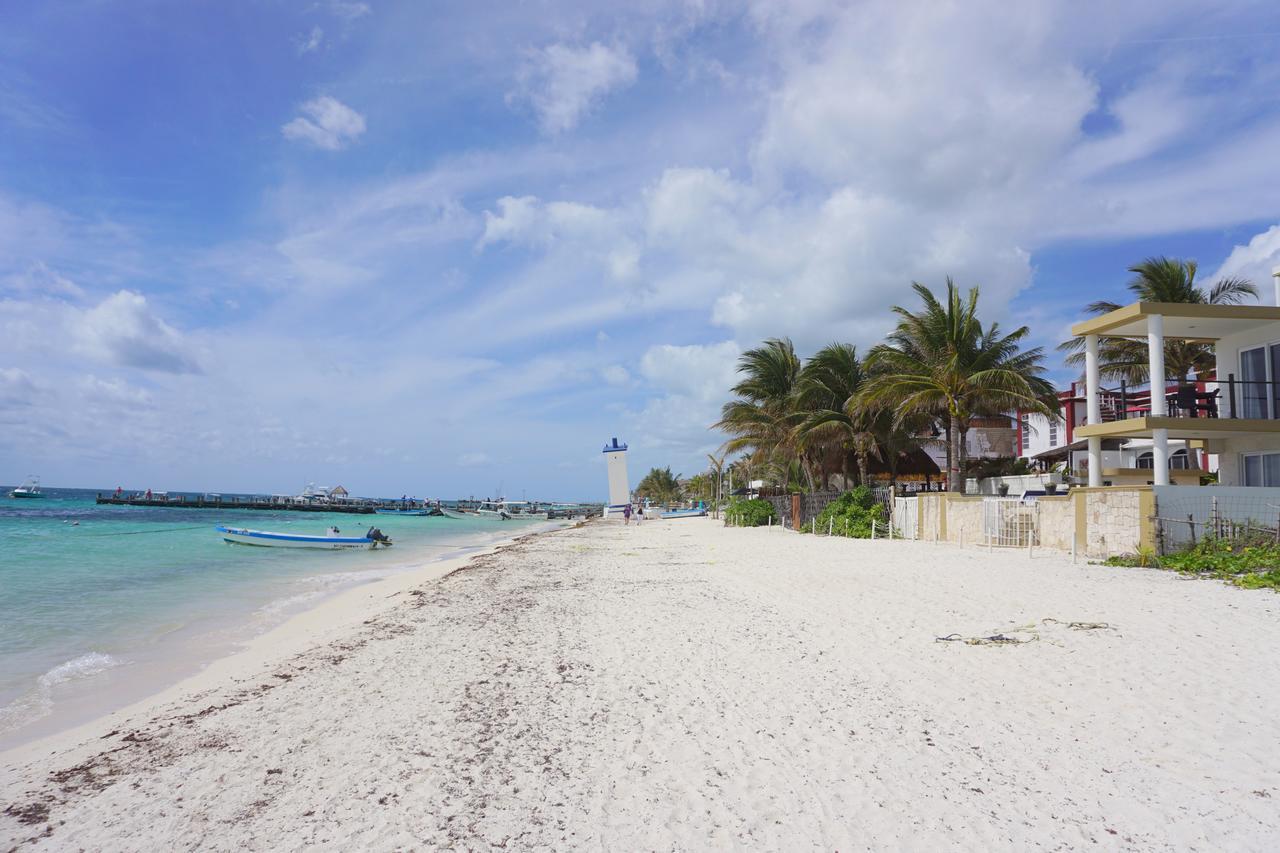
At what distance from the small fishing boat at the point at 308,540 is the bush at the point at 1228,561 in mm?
27015

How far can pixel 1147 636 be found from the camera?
7422 millimetres

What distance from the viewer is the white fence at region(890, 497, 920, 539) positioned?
1983 cm

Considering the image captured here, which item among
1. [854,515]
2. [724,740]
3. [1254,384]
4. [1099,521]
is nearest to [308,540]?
[854,515]

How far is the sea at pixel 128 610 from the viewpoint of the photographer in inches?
324

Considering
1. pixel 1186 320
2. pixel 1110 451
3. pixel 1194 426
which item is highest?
pixel 1186 320

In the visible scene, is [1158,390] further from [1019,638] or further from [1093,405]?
[1019,638]

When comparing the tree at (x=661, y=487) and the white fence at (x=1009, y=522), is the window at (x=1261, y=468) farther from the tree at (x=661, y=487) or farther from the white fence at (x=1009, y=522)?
the tree at (x=661, y=487)

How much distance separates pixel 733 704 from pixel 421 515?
270ft

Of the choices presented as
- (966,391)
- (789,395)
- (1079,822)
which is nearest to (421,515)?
(789,395)

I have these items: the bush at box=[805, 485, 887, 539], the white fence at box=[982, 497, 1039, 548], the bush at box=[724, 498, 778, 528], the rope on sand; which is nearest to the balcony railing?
the white fence at box=[982, 497, 1039, 548]

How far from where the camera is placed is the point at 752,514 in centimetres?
3588

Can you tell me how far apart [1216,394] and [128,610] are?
23.7m

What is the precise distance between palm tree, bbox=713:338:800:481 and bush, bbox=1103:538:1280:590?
20.4 meters

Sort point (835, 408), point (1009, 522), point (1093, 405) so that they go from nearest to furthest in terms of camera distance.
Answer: point (1093, 405)
point (1009, 522)
point (835, 408)
